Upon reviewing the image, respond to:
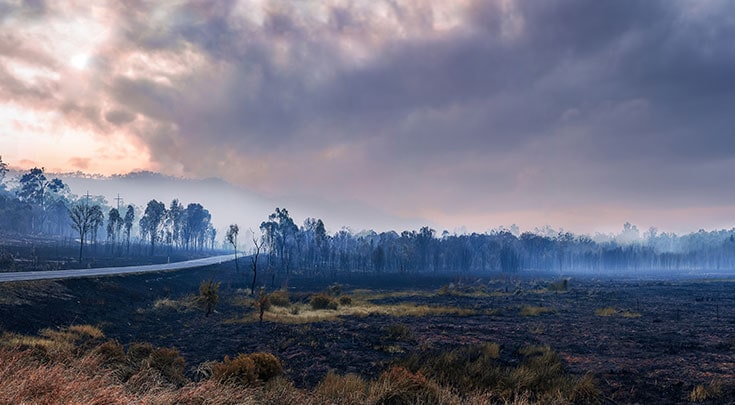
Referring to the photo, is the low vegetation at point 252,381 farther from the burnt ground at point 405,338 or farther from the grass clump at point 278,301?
the grass clump at point 278,301

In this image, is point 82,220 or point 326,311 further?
point 82,220

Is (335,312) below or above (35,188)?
below

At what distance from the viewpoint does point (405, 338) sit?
23438mm

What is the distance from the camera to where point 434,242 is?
169875 millimetres

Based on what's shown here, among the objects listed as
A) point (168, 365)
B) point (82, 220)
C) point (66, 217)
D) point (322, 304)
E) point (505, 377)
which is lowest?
point (322, 304)

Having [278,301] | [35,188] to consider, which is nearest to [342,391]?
[278,301]

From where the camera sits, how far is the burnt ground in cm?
1669

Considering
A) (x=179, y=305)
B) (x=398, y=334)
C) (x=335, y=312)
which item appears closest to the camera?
(x=398, y=334)

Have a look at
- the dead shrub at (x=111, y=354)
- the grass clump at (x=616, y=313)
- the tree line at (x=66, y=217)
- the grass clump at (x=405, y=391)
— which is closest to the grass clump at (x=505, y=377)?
the grass clump at (x=405, y=391)

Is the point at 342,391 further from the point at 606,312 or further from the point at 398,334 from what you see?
the point at 606,312

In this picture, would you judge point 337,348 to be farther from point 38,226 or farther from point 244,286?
point 38,226

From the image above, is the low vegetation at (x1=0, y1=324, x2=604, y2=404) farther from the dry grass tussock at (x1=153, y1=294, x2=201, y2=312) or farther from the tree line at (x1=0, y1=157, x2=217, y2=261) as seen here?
the tree line at (x1=0, y1=157, x2=217, y2=261)

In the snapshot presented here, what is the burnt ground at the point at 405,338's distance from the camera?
16.7m

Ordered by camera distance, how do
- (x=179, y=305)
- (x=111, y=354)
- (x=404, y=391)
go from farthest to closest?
1. (x=179, y=305)
2. (x=111, y=354)
3. (x=404, y=391)
